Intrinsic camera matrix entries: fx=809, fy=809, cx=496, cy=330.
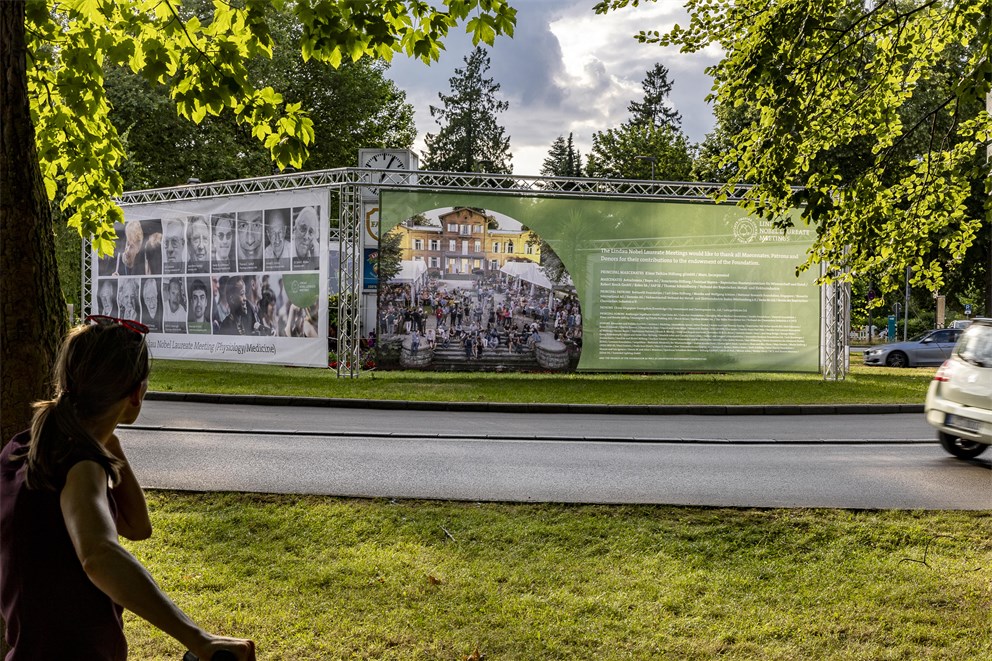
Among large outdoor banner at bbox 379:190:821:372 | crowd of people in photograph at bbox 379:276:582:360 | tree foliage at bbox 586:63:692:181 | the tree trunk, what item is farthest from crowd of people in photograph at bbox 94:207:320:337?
tree foliage at bbox 586:63:692:181

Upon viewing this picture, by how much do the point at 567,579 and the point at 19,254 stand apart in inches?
127

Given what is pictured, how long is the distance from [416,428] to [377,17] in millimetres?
7553

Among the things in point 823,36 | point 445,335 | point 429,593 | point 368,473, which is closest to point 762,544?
point 429,593

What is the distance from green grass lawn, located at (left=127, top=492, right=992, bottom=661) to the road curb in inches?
315

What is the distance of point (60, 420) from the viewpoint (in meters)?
1.81

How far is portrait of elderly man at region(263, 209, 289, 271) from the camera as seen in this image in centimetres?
1922

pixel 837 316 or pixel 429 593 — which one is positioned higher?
pixel 837 316

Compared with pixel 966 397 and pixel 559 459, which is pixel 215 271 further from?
pixel 966 397

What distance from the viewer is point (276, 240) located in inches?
763

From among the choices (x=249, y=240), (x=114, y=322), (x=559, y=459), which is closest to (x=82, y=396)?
(x=114, y=322)

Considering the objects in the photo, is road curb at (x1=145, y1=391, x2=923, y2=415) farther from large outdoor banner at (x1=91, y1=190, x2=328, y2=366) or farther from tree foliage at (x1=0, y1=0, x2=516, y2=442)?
tree foliage at (x1=0, y1=0, x2=516, y2=442)

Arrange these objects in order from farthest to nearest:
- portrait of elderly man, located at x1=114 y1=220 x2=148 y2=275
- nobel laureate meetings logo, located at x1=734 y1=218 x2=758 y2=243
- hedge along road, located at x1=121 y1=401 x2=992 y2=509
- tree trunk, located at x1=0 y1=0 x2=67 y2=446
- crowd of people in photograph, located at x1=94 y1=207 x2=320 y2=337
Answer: portrait of elderly man, located at x1=114 y1=220 x2=148 y2=275
nobel laureate meetings logo, located at x1=734 y1=218 x2=758 y2=243
crowd of people in photograph, located at x1=94 y1=207 x2=320 y2=337
hedge along road, located at x1=121 y1=401 x2=992 y2=509
tree trunk, located at x1=0 y1=0 x2=67 y2=446

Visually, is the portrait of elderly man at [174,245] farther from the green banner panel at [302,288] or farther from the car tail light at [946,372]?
the car tail light at [946,372]

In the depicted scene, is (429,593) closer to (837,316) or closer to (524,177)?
(524,177)
